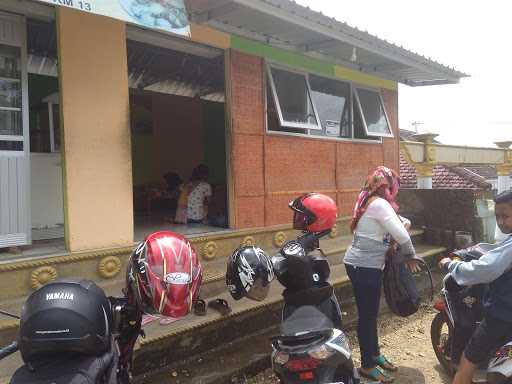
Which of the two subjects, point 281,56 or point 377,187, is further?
point 281,56

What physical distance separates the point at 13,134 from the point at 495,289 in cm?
419

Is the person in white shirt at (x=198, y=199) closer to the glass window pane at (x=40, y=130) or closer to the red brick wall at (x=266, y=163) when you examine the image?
the red brick wall at (x=266, y=163)

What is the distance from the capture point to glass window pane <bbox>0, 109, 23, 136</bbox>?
3.94m

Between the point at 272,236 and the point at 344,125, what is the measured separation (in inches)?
107

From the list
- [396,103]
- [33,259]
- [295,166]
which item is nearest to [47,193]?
[33,259]

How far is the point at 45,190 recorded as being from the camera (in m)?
5.23

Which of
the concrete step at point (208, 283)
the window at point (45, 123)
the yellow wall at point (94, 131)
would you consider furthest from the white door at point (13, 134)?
the window at point (45, 123)

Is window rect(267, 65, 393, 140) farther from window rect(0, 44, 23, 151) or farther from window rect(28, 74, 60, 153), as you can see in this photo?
window rect(0, 44, 23, 151)

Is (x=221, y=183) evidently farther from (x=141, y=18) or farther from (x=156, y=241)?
(x=156, y=241)

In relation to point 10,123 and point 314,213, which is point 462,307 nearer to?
point 314,213

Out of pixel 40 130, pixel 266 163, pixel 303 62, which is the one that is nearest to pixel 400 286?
pixel 266 163

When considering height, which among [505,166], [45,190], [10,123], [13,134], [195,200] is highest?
[10,123]

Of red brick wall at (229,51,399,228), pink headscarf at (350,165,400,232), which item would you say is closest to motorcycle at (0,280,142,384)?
pink headscarf at (350,165,400,232)

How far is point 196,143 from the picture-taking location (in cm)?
999
